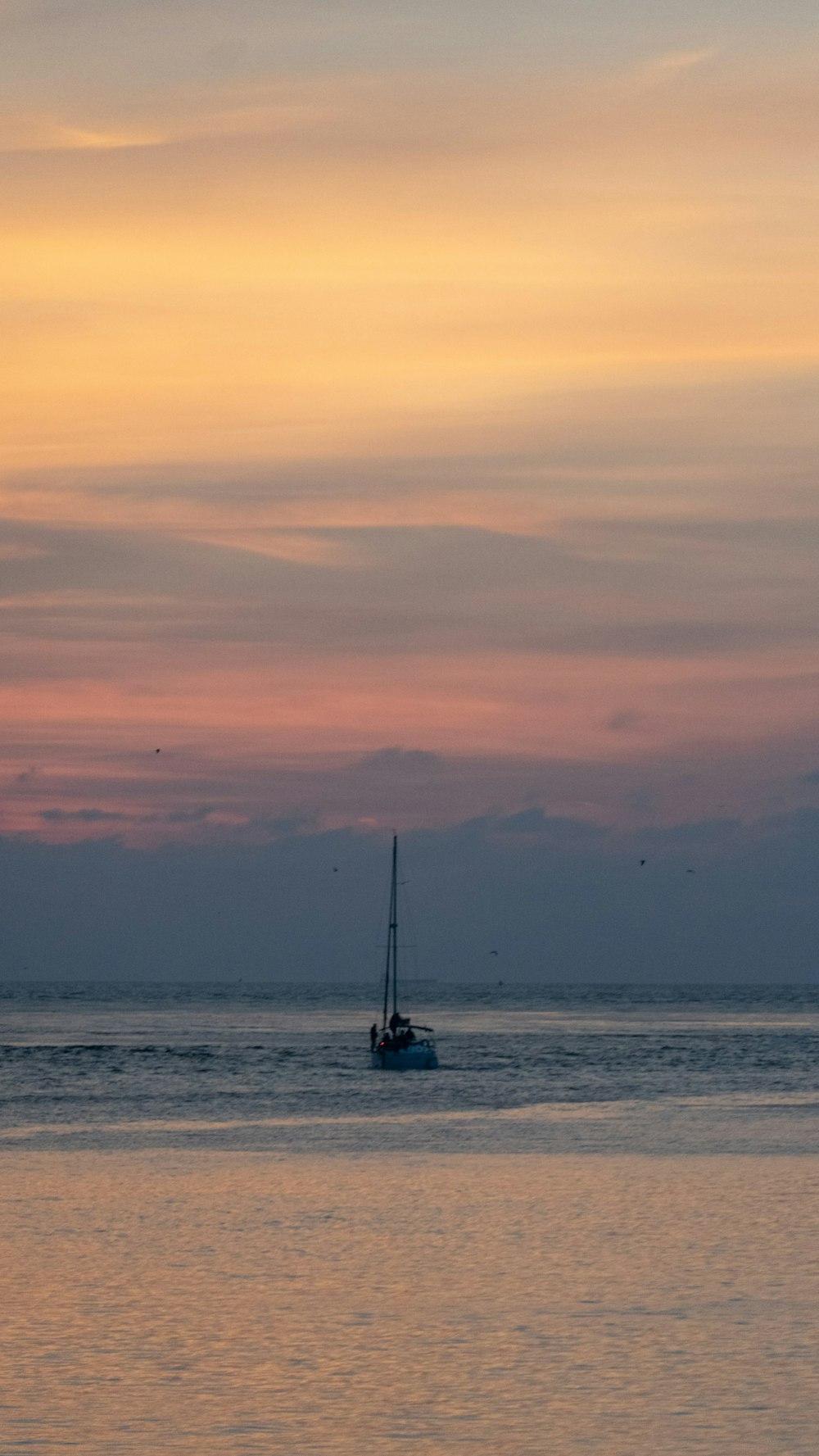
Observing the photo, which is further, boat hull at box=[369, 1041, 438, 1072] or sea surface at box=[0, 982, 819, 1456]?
boat hull at box=[369, 1041, 438, 1072]


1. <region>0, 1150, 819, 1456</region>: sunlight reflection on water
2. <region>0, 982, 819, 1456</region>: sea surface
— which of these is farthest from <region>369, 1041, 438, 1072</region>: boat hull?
<region>0, 1150, 819, 1456</region>: sunlight reflection on water

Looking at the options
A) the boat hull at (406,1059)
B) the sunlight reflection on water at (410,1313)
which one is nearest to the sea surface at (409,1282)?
the sunlight reflection on water at (410,1313)

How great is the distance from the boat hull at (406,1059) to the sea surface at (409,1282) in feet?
112

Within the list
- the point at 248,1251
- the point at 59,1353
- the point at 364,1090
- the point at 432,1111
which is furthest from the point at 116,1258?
the point at 364,1090

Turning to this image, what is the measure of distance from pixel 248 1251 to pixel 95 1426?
15445 millimetres

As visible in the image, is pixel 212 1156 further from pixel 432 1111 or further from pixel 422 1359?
pixel 422 1359

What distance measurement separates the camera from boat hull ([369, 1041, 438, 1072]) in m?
117

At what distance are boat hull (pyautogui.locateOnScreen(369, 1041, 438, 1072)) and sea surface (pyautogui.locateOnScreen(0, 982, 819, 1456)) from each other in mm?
34183

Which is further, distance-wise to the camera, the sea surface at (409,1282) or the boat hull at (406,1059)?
the boat hull at (406,1059)

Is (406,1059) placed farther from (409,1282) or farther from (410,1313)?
(410,1313)

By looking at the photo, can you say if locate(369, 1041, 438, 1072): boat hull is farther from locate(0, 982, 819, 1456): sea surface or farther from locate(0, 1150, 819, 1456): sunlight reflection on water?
locate(0, 1150, 819, 1456): sunlight reflection on water

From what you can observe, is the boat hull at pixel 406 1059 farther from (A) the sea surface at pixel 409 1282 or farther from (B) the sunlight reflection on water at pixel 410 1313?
(B) the sunlight reflection on water at pixel 410 1313

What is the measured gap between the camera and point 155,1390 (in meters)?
28.5

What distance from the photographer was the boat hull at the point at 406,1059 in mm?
116938
